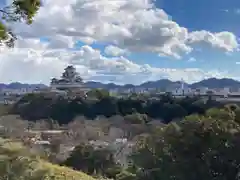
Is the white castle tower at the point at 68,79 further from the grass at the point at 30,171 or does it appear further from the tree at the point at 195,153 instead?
the grass at the point at 30,171

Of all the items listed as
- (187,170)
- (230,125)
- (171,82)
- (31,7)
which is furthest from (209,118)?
(171,82)

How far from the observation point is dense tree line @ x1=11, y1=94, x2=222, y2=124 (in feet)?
108

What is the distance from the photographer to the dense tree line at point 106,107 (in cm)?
3306

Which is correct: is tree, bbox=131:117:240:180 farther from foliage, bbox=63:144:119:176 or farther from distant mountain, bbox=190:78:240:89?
distant mountain, bbox=190:78:240:89

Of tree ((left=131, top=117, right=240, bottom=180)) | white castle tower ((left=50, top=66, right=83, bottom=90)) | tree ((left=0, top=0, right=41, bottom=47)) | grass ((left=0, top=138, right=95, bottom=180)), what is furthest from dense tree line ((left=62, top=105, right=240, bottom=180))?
white castle tower ((left=50, top=66, right=83, bottom=90))

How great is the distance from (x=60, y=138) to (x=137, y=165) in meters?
12.9

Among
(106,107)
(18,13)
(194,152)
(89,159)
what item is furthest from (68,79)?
(18,13)

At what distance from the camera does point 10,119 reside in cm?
3053

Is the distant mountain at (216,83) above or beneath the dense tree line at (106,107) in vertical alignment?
above

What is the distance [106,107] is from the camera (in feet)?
115

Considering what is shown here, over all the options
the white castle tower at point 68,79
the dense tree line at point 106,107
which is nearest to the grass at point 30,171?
the dense tree line at point 106,107

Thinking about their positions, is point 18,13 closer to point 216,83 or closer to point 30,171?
point 30,171

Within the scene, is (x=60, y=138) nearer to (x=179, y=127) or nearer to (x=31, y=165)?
(x=179, y=127)

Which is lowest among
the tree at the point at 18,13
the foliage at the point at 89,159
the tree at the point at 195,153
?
the foliage at the point at 89,159
